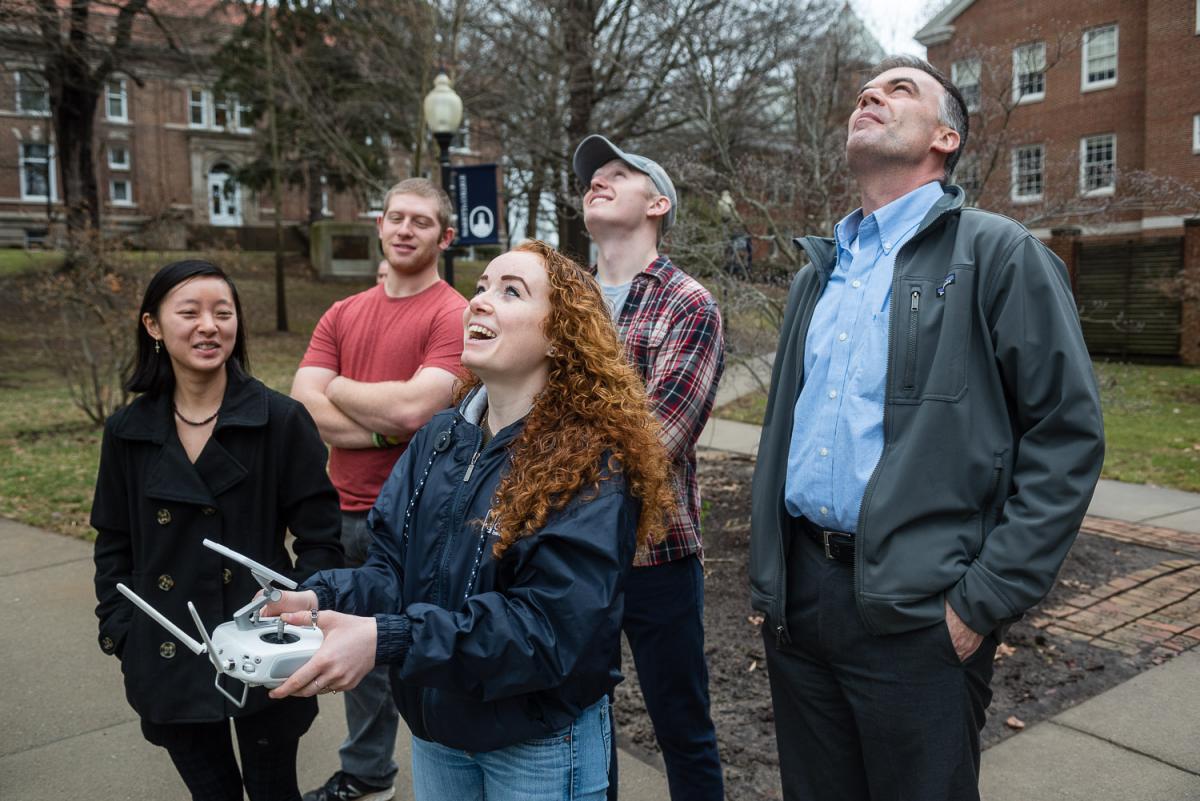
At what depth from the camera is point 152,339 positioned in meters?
2.76

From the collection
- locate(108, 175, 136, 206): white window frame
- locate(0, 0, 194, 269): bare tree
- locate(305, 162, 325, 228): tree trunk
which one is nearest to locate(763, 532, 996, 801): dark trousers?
locate(0, 0, 194, 269): bare tree

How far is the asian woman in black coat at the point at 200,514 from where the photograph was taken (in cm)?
256

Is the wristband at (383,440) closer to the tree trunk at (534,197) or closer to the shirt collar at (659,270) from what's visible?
the shirt collar at (659,270)

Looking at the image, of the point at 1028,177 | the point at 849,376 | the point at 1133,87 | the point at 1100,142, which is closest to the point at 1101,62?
the point at 1133,87

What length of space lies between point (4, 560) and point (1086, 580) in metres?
7.00

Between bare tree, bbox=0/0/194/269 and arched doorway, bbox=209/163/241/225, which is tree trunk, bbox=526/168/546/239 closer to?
bare tree, bbox=0/0/194/269

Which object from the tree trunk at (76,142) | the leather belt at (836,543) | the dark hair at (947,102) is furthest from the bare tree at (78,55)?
the leather belt at (836,543)

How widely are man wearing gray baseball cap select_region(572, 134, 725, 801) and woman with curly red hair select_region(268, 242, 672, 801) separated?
76 centimetres

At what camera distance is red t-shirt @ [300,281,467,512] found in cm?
330

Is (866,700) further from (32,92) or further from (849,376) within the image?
(32,92)

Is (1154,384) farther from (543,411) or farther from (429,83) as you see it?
(543,411)

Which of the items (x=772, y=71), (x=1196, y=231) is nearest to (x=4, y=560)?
(x=772, y=71)

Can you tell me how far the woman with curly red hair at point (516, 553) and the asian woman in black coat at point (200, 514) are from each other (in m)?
0.67

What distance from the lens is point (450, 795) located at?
6.91ft
